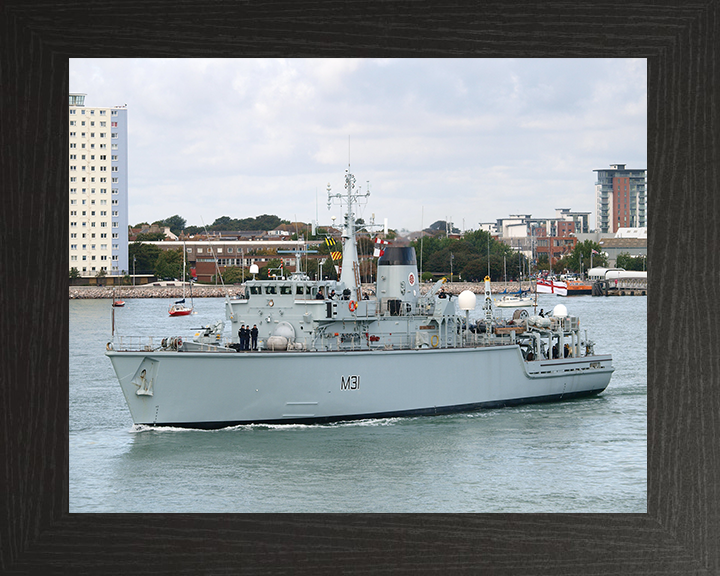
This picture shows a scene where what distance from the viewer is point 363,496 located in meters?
9.87

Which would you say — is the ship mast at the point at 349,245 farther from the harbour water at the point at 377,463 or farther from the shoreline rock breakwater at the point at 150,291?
the shoreline rock breakwater at the point at 150,291

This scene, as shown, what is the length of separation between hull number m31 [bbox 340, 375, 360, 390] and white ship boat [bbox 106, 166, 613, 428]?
0.02 metres

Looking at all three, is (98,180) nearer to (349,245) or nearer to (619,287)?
(349,245)

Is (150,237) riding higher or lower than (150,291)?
higher

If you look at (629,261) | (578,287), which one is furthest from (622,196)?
(578,287)

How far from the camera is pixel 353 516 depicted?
3545 mm

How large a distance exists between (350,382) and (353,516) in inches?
376

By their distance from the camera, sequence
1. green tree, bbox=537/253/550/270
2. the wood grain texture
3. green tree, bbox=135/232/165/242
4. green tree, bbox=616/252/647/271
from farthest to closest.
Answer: green tree, bbox=537/253/550/270 < green tree, bbox=616/252/647/271 < green tree, bbox=135/232/165/242 < the wood grain texture

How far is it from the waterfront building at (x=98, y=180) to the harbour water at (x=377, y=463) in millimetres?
8447

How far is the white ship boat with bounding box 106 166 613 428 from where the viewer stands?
1262 centimetres

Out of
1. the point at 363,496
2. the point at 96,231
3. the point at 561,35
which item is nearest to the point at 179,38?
the point at 561,35

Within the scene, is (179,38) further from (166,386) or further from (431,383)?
(431,383)

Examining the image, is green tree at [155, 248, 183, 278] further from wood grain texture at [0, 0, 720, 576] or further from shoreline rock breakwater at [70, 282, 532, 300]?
wood grain texture at [0, 0, 720, 576]

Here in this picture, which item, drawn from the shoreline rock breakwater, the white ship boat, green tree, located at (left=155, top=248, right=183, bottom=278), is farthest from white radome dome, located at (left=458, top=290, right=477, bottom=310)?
the shoreline rock breakwater
